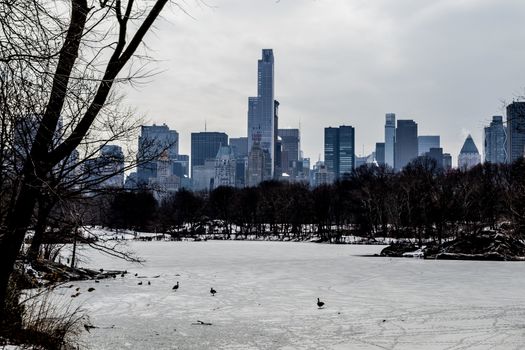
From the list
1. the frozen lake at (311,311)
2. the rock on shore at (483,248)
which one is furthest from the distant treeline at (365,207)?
the frozen lake at (311,311)

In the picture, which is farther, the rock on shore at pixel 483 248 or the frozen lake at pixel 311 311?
the rock on shore at pixel 483 248

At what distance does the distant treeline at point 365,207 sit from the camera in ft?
225

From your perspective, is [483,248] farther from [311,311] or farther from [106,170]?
[106,170]

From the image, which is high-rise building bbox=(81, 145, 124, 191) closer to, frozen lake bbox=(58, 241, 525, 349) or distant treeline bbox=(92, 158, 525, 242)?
frozen lake bbox=(58, 241, 525, 349)

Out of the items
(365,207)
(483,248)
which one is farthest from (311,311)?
(365,207)

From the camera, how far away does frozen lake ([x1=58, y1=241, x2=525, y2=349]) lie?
10.3 metres

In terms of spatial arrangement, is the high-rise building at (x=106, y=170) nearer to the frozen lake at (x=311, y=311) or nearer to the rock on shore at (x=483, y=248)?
the frozen lake at (x=311, y=311)

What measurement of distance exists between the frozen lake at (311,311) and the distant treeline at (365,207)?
1268 inches

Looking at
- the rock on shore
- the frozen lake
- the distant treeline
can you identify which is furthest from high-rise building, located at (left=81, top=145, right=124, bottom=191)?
the distant treeline

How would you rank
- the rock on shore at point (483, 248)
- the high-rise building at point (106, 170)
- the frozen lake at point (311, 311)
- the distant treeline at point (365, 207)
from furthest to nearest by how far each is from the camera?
the distant treeline at point (365, 207) → the rock on shore at point (483, 248) → the frozen lake at point (311, 311) → the high-rise building at point (106, 170)

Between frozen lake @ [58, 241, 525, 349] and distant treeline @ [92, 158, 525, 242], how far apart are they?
3221cm

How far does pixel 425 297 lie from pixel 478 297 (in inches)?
59.5

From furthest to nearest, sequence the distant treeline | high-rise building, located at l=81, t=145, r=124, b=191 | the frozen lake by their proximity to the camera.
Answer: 1. the distant treeline
2. the frozen lake
3. high-rise building, located at l=81, t=145, r=124, b=191

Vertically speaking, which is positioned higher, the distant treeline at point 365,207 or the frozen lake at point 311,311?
the distant treeline at point 365,207
